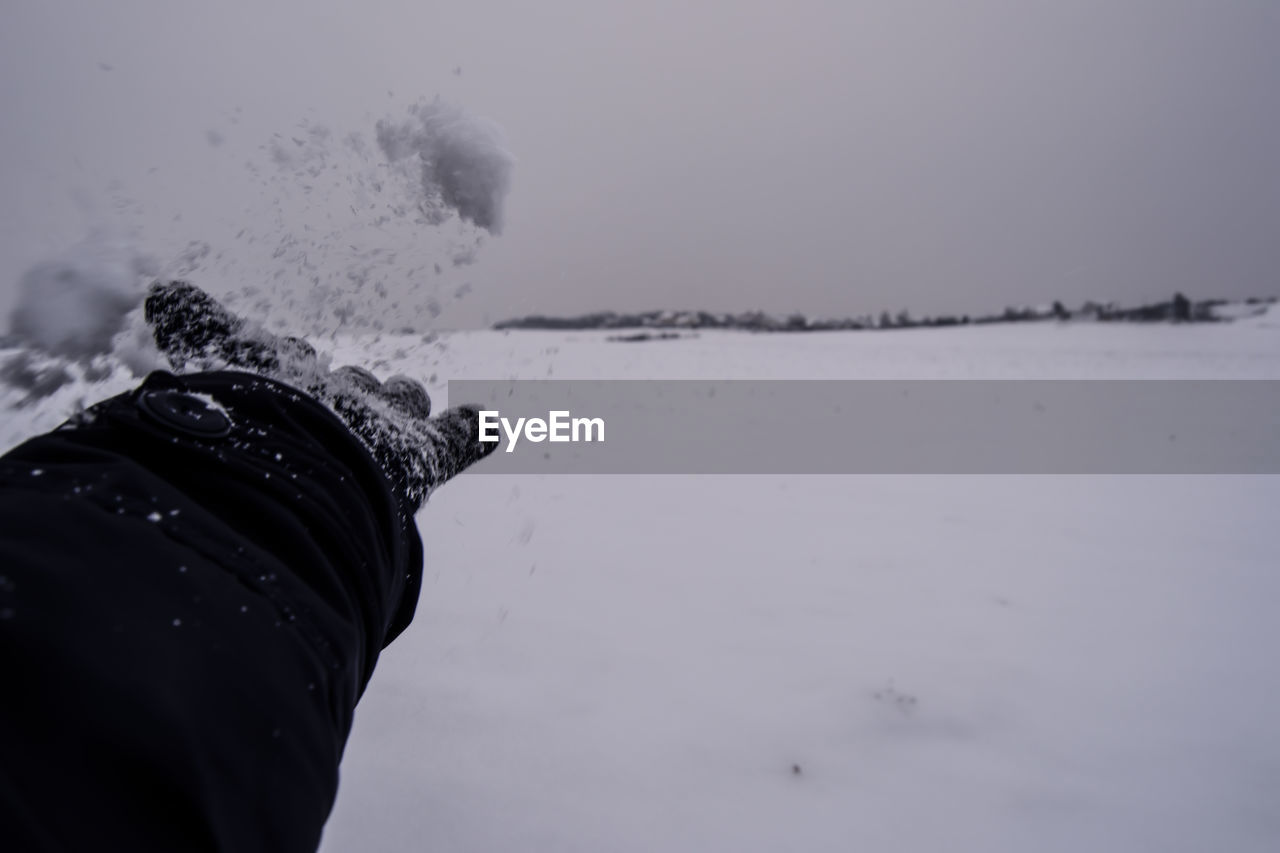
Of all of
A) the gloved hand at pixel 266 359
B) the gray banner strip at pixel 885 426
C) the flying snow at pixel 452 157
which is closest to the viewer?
the gloved hand at pixel 266 359

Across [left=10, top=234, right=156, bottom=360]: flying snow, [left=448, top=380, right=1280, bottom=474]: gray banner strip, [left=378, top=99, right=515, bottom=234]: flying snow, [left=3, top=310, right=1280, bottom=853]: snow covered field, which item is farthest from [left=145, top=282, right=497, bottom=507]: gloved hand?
[left=448, top=380, right=1280, bottom=474]: gray banner strip

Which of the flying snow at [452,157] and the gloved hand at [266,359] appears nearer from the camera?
the gloved hand at [266,359]

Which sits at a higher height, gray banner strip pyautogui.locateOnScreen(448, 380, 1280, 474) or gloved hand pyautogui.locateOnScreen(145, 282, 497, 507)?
gloved hand pyautogui.locateOnScreen(145, 282, 497, 507)

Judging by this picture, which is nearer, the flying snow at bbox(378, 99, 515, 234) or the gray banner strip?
the flying snow at bbox(378, 99, 515, 234)

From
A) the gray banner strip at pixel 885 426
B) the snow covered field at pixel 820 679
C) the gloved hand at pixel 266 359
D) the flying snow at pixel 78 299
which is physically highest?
the flying snow at pixel 78 299

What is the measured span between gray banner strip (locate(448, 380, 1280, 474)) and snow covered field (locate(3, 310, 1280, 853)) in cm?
92

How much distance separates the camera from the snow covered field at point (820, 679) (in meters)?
1.21

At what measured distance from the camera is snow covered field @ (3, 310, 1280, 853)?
1.21 meters

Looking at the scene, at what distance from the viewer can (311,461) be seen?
0.66 m

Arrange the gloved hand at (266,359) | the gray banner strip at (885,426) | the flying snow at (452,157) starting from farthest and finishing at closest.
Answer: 1. the gray banner strip at (885,426)
2. the flying snow at (452,157)
3. the gloved hand at (266,359)

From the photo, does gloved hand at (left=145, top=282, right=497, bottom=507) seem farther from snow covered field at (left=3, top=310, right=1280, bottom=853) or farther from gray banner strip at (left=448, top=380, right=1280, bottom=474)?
gray banner strip at (left=448, top=380, right=1280, bottom=474)

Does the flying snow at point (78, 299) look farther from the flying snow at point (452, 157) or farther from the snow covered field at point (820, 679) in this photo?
the flying snow at point (452, 157)

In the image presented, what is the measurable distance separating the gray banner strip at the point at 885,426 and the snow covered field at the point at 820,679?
92 cm

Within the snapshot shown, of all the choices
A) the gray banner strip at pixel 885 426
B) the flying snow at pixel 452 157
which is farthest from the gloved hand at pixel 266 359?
the gray banner strip at pixel 885 426
